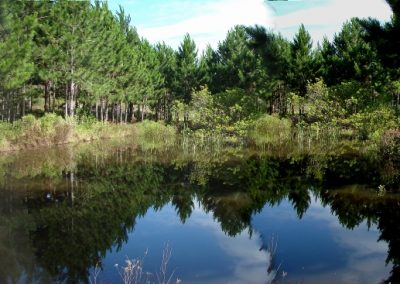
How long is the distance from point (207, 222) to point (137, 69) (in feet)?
133

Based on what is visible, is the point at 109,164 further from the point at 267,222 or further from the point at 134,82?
the point at 134,82

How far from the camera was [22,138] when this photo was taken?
2706 centimetres

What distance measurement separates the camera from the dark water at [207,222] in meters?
7.03

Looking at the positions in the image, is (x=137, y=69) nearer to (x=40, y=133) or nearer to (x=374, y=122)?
(x=40, y=133)

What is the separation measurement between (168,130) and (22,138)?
16026 mm

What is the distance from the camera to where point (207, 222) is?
33.7ft

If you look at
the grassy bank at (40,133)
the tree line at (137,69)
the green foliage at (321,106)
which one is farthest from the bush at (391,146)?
the grassy bank at (40,133)

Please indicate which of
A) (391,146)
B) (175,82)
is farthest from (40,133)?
(175,82)

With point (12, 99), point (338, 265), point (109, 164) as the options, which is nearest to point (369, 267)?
point (338, 265)

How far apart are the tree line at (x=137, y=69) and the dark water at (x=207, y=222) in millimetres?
8701

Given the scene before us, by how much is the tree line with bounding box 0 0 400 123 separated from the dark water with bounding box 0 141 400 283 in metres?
8.70

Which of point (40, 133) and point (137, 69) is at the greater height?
point (137, 69)

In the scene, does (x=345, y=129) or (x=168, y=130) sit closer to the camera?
(x=345, y=129)

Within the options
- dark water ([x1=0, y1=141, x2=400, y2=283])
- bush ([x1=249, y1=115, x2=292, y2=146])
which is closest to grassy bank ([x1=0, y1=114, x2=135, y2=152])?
dark water ([x1=0, y1=141, x2=400, y2=283])
